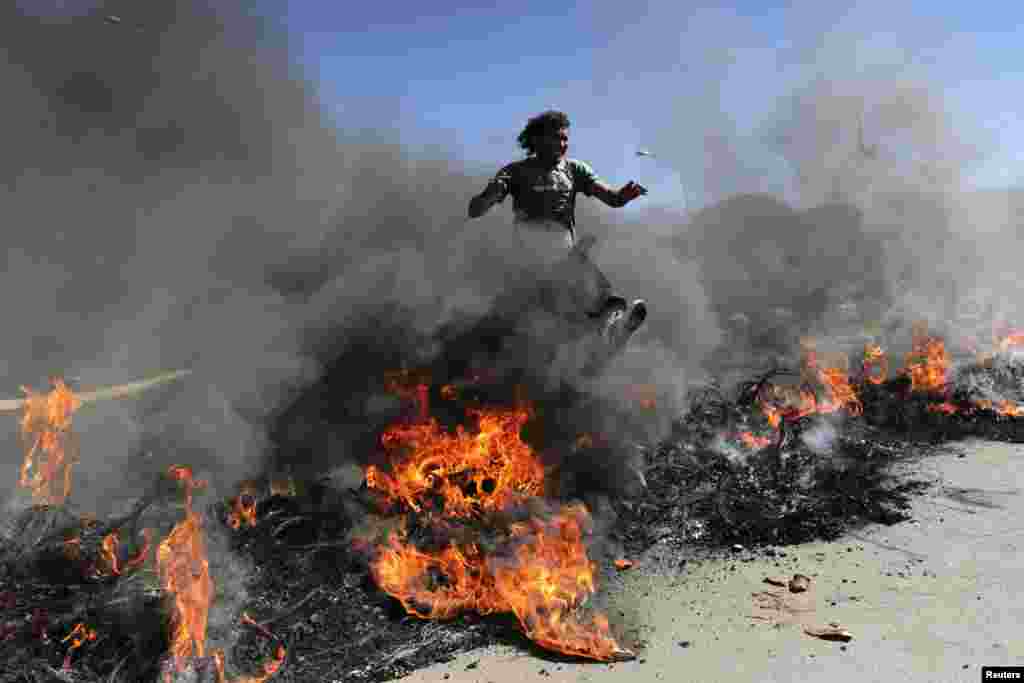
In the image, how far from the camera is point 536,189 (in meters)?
7.09

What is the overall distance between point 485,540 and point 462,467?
3.10 ft

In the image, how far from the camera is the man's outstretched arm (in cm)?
692

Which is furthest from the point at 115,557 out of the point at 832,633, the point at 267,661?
the point at 832,633

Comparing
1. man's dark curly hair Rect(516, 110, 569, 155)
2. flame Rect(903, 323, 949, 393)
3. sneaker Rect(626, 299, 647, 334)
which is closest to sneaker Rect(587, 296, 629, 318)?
sneaker Rect(626, 299, 647, 334)

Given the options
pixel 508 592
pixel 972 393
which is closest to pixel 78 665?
pixel 508 592

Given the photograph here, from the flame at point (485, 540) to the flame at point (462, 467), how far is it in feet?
0.03

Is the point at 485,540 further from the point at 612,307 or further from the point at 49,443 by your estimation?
the point at 49,443

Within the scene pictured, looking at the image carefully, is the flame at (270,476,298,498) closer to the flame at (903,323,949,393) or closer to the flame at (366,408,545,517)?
the flame at (366,408,545,517)

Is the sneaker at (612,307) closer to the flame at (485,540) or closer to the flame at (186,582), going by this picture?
the flame at (485,540)

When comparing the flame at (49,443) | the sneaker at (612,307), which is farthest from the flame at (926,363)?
the flame at (49,443)

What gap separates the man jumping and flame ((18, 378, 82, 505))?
18.0 ft

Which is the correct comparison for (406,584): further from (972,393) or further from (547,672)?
(972,393)

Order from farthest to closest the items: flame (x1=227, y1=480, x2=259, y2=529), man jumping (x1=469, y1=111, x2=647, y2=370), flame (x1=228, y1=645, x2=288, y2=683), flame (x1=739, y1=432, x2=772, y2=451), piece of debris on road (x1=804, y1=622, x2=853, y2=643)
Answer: flame (x1=739, y1=432, x2=772, y2=451) → man jumping (x1=469, y1=111, x2=647, y2=370) → flame (x1=227, y1=480, x2=259, y2=529) → flame (x1=228, y1=645, x2=288, y2=683) → piece of debris on road (x1=804, y1=622, x2=853, y2=643)

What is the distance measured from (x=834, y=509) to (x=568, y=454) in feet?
8.89
